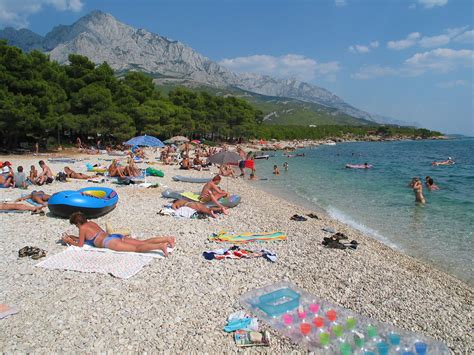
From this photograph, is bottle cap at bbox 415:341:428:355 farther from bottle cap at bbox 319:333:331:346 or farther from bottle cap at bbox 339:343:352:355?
bottle cap at bbox 319:333:331:346

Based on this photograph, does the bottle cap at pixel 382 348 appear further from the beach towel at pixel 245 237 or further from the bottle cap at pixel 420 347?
the beach towel at pixel 245 237

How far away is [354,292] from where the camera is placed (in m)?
5.96

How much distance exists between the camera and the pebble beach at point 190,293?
14.5 feet

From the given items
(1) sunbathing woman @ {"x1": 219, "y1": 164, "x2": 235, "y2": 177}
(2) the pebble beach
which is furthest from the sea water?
(1) sunbathing woman @ {"x1": 219, "y1": 164, "x2": 235, "y2": 177}

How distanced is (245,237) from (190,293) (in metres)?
3.18

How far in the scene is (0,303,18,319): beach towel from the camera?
15.7 ft

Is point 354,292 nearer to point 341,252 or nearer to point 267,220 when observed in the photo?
point 341,252

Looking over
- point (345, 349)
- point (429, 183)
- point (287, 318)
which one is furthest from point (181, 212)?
point (429, 183)

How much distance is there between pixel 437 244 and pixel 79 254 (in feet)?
31.2

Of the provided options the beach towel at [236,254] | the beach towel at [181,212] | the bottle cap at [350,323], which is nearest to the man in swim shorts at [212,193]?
the beach towel at [181,212]

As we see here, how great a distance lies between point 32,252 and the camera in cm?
698

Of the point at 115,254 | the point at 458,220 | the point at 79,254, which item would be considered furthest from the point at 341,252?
the point at 458,220

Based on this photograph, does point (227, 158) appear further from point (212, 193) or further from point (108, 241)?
point (108, 241)

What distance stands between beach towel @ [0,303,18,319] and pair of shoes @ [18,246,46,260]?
1.93 m
